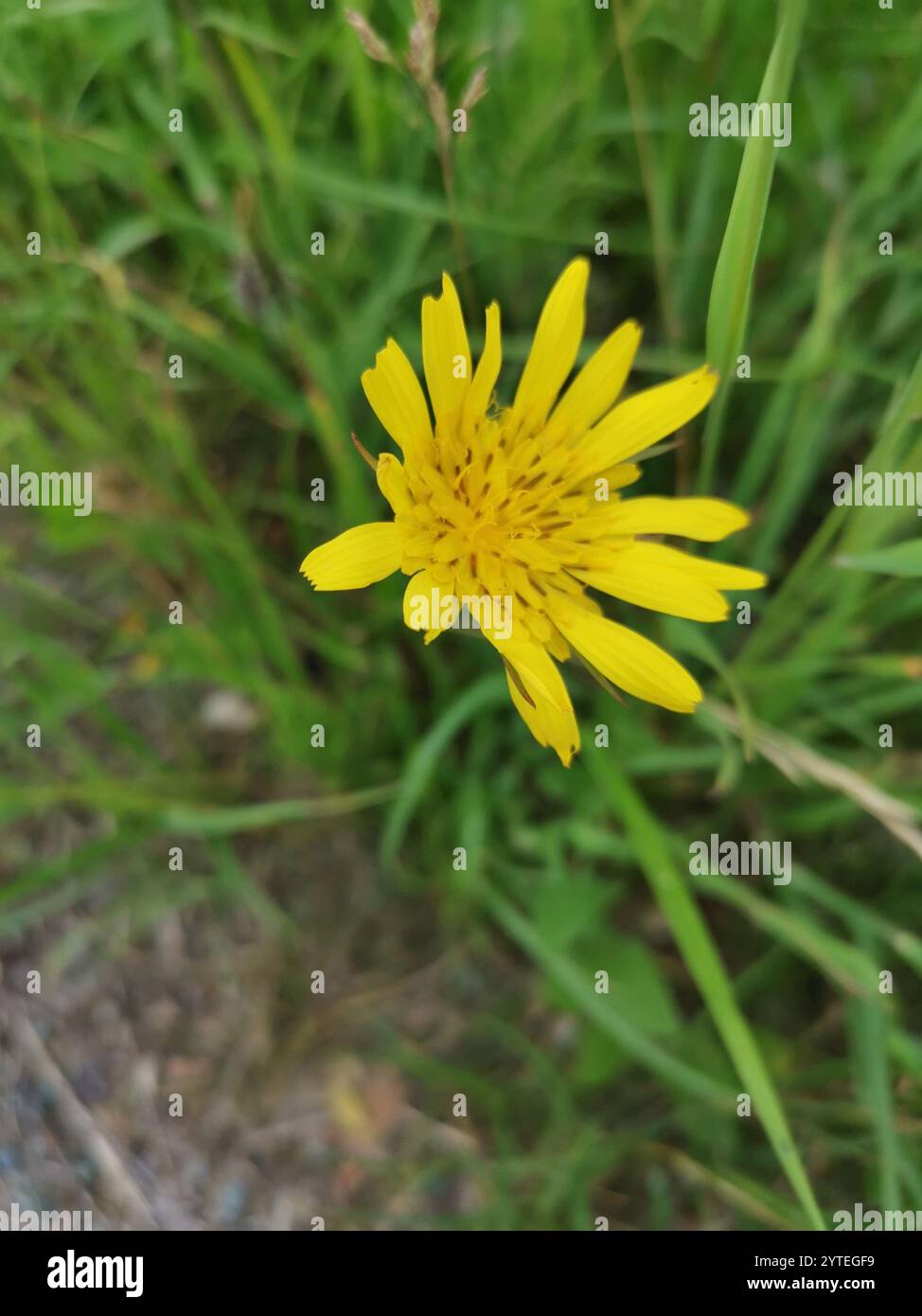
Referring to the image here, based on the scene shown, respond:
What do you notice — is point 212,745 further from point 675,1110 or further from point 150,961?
point 675,1110

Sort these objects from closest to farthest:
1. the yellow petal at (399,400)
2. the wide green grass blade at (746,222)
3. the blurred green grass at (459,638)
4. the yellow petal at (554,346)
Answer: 1. the wide green grass blade at (746,222)
2. the yellow petal at (399,400)
3. the yellow petal at (554,346)
4. the blurred green grass at (459,638)

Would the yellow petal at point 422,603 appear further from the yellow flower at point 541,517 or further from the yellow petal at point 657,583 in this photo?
the yellow petal at point 657,583

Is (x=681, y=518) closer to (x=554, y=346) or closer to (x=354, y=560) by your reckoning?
(x=554, y=346)

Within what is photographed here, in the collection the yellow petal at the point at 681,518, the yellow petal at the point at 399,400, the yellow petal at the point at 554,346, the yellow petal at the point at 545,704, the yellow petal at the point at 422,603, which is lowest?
the yellow petal at the point at 545,704

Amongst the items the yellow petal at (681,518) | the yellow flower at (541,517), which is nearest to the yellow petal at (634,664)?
the yellow flower at (541,517)

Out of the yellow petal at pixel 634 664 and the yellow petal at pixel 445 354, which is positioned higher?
the yellow petal at pixel 445 354

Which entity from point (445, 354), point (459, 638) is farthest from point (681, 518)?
point (459, 638)

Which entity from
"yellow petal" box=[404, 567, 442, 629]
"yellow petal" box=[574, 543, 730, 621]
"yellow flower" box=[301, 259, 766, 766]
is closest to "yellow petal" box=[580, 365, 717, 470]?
"yellow flower" box=[301, 259, 766, 766]
